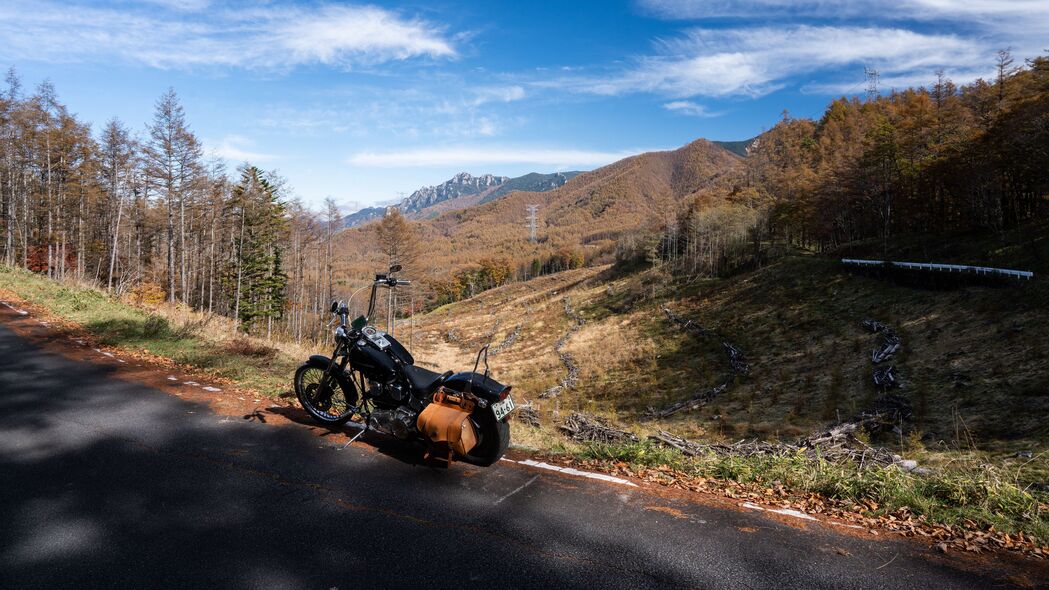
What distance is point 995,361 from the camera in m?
20.2

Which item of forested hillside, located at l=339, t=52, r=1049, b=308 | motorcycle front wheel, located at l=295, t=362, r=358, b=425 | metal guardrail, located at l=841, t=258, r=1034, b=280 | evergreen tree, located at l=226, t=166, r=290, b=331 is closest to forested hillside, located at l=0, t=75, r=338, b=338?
evergreen tree, located at l=226, t=166, r=290, b=331

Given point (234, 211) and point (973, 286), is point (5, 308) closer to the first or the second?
point (234, 211)

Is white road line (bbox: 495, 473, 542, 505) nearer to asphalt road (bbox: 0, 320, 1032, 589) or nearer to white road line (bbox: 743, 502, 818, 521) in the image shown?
asphalt road (bbox: 0, 320, 1032, 589)

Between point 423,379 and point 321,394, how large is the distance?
1.67 m

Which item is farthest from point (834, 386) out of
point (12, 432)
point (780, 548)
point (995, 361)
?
point (12, 432)

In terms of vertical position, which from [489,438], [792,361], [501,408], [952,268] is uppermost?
[952,268]

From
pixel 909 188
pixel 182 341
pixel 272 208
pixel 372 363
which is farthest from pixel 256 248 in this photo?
pixel 909 188

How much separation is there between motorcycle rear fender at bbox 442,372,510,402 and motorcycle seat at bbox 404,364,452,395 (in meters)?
0.12

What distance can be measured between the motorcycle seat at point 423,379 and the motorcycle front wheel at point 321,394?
1.05 m

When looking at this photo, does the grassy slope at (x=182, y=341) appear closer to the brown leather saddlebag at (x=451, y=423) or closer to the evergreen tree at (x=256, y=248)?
A: the brown leather saddlebag at (x=451, y=423)

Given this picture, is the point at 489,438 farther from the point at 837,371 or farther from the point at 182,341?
the point at 837,371

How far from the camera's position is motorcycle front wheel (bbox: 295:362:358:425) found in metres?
5.98

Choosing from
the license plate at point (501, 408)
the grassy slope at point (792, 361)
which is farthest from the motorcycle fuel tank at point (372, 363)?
the grassy slope at point (792, 361)

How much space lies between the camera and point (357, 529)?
12.5ft
